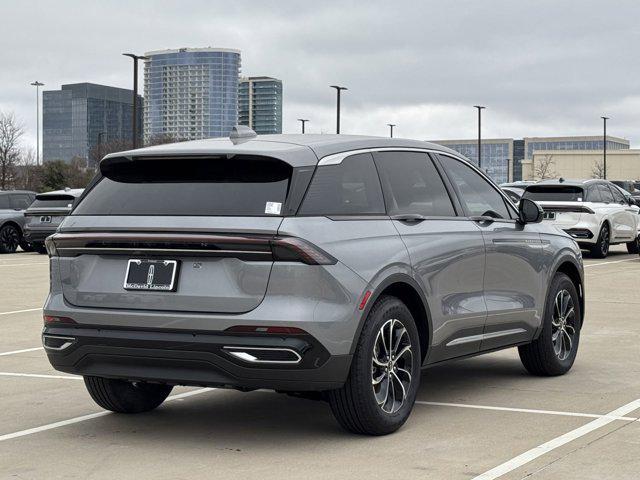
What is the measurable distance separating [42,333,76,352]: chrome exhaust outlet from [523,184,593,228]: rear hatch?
1906cm

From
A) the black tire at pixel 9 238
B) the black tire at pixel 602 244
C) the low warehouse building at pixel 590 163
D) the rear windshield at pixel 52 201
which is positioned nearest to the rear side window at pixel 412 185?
the black tire at pixel 602 244

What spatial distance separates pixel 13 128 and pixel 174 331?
2826 inches

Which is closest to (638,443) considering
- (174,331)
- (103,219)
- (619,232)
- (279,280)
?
(279,280)

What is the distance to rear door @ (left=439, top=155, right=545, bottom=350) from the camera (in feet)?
25.5

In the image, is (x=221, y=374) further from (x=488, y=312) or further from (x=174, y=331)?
(x=488, y=312)

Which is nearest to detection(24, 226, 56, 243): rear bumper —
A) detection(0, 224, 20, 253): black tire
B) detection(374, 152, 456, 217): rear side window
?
detection(0, 224, 20, 253): black tire

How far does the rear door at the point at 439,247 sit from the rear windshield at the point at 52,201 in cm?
2194

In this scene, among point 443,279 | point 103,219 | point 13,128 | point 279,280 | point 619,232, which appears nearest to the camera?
point 279,280

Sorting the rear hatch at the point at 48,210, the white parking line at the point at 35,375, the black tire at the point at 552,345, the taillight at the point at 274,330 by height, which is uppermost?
the rear hatch at the point at 48,210

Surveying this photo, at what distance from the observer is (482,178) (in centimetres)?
820

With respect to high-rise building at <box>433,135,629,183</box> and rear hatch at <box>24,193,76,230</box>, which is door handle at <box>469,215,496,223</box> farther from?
high-rise building at <box>433,135,629,183</box>

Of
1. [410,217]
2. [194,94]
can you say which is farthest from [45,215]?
[194,94]

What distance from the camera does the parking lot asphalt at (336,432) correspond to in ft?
18.8

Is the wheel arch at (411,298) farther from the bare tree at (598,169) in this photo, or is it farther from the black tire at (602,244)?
the bare tree at (598,169)
